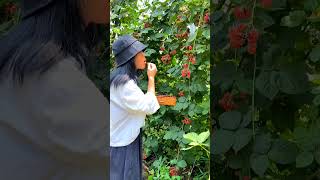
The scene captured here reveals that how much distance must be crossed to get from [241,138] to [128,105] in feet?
6.20

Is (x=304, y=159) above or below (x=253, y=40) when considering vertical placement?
below

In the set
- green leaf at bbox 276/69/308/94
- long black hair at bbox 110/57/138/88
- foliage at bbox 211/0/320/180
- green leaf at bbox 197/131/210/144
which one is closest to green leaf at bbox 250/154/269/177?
foliage at bbox 211/0/320/180

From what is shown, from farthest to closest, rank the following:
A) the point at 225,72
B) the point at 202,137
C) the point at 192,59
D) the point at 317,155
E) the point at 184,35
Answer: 1. the point at 184,35
2. the point at 192,59
3. the point at 202,137
4. the point at 225,72
5. the point at 317,155

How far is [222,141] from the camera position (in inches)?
29.0

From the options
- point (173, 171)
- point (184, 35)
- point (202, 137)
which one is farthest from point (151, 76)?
point (202, 137)

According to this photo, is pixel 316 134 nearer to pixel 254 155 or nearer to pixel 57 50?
pixel 254 155

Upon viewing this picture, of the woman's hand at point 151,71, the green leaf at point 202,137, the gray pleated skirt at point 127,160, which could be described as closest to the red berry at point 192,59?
the woman's hand at point 151,71

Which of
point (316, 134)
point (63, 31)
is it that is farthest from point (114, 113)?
point (316, 134)

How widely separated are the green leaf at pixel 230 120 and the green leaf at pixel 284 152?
0.07m

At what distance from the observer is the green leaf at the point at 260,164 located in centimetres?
71

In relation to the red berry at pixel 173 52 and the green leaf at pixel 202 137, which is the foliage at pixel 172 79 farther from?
the green leaf at pixel 202 137

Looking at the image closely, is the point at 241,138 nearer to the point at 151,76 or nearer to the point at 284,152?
the point at 284,152

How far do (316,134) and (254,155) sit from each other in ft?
0.33

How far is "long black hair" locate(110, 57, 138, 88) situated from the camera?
102 inches
